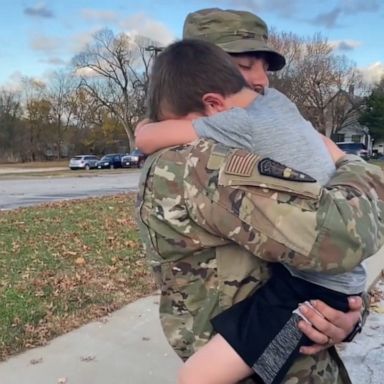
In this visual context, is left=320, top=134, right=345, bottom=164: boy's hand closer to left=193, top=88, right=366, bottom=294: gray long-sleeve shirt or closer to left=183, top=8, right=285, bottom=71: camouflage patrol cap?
left=193, top=88, right=366, bottom=294: gray long-sleeve shirt

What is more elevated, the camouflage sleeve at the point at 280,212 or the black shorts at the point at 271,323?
the camouflage sleeve at the point at 280,212

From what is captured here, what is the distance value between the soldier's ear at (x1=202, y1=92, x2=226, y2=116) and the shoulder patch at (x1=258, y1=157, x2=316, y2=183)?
0.21m

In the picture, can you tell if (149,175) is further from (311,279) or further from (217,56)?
(311,279)

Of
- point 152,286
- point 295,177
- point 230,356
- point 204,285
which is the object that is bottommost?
point 152,286

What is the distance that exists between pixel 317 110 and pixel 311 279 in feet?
187

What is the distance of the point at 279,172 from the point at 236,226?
0.15 metres

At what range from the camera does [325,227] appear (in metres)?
1.18

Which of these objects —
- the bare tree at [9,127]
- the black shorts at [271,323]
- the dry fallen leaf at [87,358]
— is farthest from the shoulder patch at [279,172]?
the bare tree at [9,127]

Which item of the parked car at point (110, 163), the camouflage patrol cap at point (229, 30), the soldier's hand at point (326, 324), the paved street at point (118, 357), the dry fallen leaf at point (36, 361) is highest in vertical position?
the camouflage patrol cap at point (229, 30)

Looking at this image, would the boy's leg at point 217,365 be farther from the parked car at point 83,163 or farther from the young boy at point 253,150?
the parked car at point 83,163

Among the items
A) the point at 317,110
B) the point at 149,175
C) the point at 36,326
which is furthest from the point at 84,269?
the point at 317,110

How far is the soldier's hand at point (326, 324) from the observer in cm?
130

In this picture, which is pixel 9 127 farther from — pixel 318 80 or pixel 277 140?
pixel 277 140

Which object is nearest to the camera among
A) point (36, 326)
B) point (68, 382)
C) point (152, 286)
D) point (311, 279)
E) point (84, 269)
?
point (311, 279)
